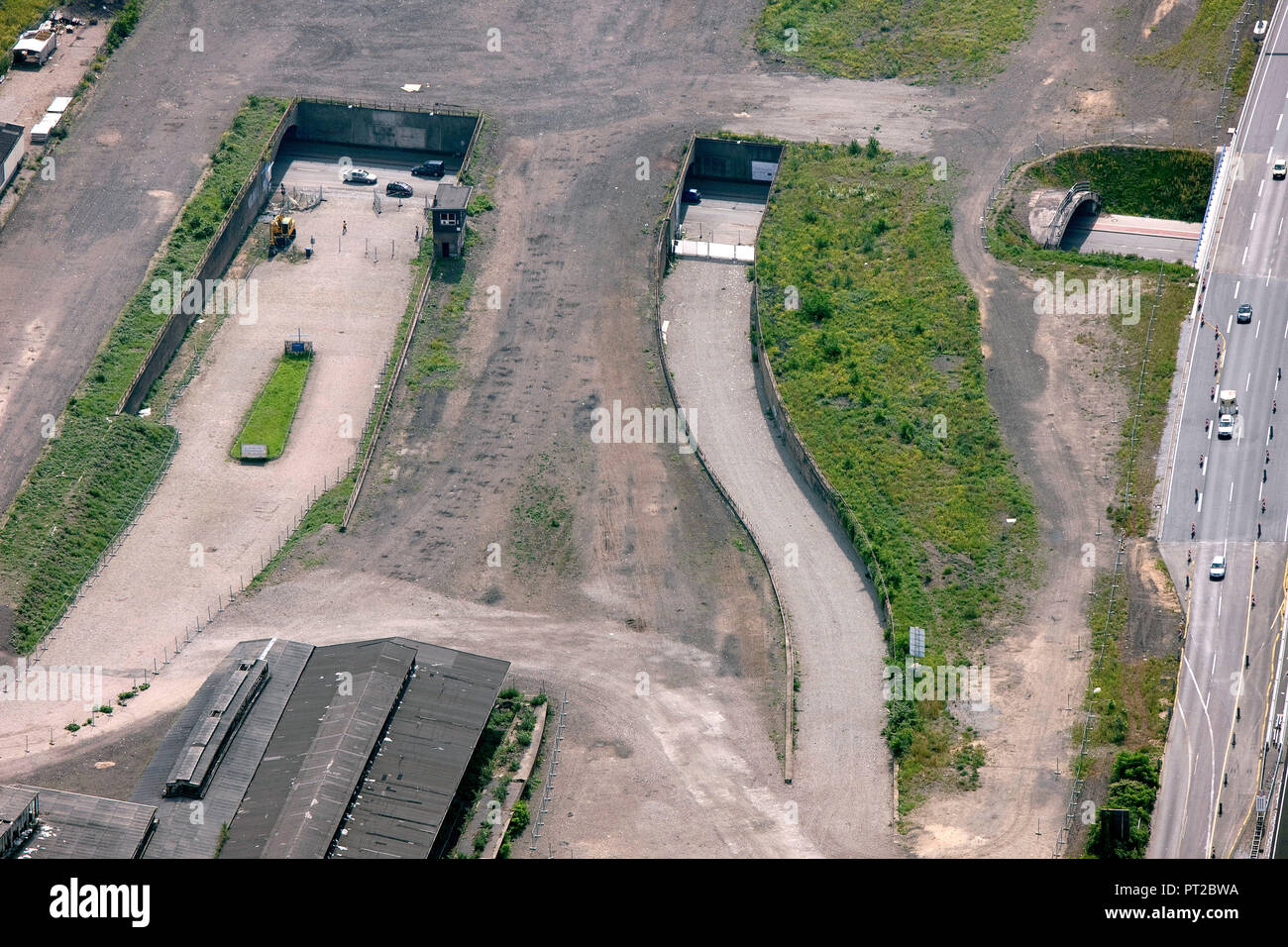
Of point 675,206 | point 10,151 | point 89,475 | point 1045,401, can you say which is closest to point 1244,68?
point 1045,401

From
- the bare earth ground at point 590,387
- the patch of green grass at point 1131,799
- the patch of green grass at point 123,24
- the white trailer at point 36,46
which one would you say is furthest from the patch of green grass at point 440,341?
the patch of green grass at point 1131,799

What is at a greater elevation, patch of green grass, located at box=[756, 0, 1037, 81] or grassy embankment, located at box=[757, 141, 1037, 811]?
patch of green grass, located at box=[756, 0, 1037, 81]

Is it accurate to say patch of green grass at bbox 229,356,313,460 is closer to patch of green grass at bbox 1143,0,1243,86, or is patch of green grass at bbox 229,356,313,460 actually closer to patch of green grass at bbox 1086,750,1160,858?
patch of green grass at bbox 1086,750,1160,858

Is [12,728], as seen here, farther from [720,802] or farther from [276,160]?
[276,160]

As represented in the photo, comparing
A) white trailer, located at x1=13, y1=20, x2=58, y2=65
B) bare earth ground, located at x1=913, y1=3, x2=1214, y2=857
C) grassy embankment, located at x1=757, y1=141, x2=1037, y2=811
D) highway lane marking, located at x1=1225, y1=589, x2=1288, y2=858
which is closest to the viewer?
highway lane marking, located at x1=1225, y1=589, x2=1288, y2=858

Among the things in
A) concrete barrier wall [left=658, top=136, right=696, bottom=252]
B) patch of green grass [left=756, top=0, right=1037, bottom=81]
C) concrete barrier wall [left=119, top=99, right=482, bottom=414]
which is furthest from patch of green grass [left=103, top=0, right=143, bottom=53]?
patch of green grass [left=756, top=0, right=1037, bottom=81]

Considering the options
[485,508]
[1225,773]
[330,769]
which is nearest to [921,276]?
[485,508]
